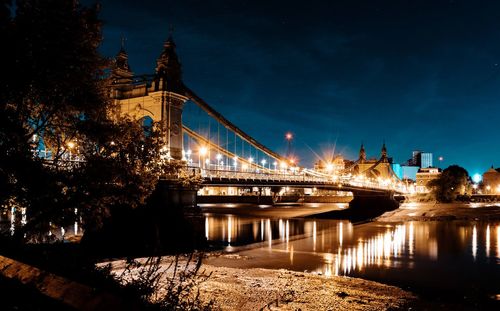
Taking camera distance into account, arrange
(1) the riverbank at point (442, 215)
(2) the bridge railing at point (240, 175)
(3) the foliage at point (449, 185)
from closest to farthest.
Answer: (2) the bridge railing at point (240, 175) < (1) the riverbank at point (442, 215) < (3) the foliage at point (449, 185)

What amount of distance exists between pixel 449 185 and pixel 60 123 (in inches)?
4072

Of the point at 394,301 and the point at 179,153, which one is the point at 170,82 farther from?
the point at 394,301

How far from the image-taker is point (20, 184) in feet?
35.8

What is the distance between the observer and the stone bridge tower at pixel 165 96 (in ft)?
109

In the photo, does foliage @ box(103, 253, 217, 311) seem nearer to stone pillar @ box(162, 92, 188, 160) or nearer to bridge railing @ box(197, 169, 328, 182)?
stone pillar @ box(162, 92, 188, 160)

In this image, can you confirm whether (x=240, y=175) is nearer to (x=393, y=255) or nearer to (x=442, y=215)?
(x=393, y=255)

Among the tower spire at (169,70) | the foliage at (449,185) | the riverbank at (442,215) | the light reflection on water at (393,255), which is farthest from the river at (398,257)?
the foliage at (449,185)

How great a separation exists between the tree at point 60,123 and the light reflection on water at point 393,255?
1084 cm

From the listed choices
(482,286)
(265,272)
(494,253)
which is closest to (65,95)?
(265,272)

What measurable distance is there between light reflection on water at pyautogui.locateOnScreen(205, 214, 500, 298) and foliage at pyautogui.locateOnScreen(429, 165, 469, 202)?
64673mm

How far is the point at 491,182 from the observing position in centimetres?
15300

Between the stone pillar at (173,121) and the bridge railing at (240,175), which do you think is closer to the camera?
the stone pillar at (173,121)

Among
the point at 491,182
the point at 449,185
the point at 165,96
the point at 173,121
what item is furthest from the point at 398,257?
the point at 491,182

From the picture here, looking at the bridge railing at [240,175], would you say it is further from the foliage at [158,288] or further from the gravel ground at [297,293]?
the foliage at [158,288]
